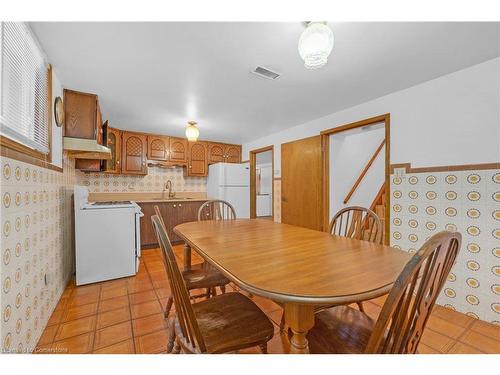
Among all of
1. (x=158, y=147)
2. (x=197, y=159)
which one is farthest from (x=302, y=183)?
(x=158, y=147)

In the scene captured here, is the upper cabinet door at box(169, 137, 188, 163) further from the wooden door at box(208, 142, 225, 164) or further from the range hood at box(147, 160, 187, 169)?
the wooden door at box(208, 142, 225, 164)

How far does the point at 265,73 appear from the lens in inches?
76.8

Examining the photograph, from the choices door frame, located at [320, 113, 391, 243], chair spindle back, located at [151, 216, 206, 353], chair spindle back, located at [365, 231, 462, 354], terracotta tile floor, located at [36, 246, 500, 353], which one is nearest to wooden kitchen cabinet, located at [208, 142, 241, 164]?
door frame, located at [320, 113, 391, 243]

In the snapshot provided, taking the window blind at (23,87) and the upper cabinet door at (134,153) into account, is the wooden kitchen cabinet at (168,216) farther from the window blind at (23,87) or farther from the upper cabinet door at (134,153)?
the window blind at (23,87)

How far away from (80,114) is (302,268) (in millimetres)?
2704

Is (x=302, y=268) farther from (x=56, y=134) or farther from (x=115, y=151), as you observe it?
(x=115, y=151)

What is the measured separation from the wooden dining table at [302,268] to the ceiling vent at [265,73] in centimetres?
140

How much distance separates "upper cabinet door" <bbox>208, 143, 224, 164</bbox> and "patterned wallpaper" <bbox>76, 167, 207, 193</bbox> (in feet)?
1.76

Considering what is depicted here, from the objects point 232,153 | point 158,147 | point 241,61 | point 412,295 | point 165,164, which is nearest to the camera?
point 412,295

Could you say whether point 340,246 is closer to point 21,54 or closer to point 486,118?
point 486,118

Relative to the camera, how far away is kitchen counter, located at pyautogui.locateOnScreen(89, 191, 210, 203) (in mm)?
3828

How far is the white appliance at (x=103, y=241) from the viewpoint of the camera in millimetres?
2361
